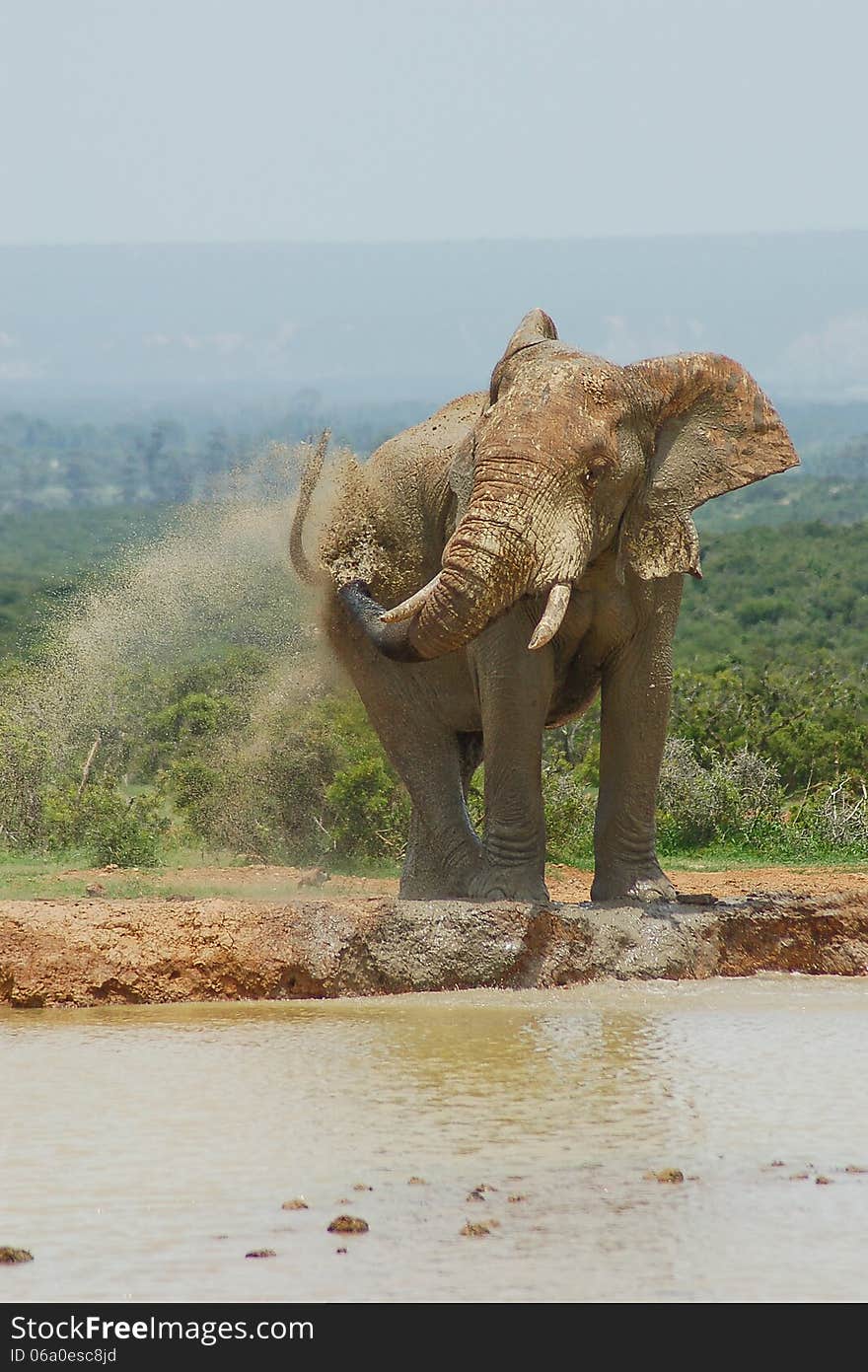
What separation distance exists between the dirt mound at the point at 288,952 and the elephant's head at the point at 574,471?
104 centimetres

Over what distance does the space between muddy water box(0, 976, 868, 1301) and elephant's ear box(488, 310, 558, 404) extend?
92.1 inches

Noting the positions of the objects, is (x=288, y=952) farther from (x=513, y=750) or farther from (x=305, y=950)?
(x=513, y=750)

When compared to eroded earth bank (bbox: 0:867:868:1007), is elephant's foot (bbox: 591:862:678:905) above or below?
above

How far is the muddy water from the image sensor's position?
4.41 meters

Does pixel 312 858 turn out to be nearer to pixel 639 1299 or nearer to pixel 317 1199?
pixel 317 1199

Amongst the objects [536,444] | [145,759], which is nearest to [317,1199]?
[536,444]

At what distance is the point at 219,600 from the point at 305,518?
30.0 inches

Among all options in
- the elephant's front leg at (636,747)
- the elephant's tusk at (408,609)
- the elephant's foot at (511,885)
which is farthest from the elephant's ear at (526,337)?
the elephant's foot at (511,885)

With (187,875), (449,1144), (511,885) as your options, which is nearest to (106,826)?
(187,875)

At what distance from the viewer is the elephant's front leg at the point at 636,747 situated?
8.81m

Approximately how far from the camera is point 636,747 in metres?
8.98

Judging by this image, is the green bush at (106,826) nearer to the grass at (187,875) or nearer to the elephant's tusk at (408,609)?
the grass at (187,875)

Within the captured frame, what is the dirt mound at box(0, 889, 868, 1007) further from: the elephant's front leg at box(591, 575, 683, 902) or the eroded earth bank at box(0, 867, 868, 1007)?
the elephant's front leg at box(591, 575, 683, 902)

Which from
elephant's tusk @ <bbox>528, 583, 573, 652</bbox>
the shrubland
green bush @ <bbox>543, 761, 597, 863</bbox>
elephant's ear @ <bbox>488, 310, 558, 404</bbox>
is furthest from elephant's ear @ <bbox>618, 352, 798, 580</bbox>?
green bush @ <bbox>543, 761, 597, 863</bbox>
